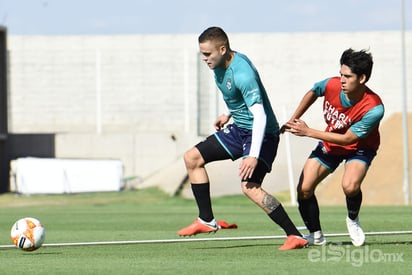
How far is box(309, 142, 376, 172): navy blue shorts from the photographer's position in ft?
37.7

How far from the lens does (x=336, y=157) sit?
11.6 metres

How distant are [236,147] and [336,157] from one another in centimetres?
123

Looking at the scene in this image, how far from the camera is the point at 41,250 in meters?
12.0

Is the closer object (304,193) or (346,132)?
(346,132)

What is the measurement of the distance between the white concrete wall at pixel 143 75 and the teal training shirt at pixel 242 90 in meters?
37.9

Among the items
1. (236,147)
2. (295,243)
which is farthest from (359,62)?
(295,243)

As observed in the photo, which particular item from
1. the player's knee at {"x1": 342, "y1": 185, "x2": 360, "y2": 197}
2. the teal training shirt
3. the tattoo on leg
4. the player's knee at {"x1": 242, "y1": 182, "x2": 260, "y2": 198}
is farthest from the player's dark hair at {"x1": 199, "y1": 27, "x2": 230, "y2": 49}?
the player's knee at {"x1": 342, "y1": 185, "x2": 360, "y2": 197}

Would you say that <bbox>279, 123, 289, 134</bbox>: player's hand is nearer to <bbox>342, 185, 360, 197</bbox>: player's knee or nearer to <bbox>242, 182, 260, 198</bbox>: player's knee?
<bbox>242, 182, 260, 198</bbox>: player's knee

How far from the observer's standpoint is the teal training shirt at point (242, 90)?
1064cm

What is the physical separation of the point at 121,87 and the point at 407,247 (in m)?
42.5

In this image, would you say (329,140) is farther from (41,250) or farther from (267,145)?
(41,250)

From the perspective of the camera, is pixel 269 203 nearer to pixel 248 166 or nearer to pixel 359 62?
pixel 248 166

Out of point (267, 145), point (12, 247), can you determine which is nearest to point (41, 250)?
point (12, 247)

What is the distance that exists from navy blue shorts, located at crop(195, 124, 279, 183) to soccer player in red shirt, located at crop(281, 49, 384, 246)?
0.26 metres
